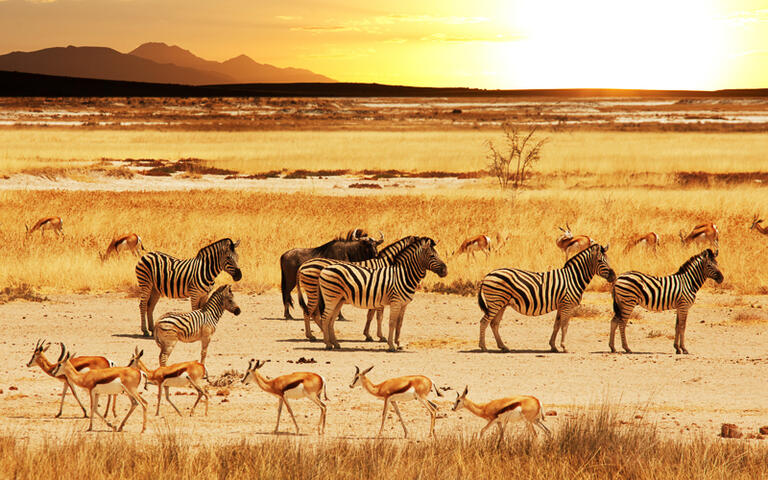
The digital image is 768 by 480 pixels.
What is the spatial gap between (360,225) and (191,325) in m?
14.7

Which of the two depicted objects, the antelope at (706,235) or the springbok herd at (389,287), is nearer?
the springbok herd at (389,287)

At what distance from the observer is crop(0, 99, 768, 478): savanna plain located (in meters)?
8.06

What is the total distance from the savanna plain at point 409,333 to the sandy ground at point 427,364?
0.05 meters

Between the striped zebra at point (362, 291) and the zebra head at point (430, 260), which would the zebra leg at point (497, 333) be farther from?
the striped zebra at point (362, 291)

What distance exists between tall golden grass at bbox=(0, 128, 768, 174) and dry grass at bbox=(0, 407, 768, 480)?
36354 millimetres

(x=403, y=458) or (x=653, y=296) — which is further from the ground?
(x=653, y=296)

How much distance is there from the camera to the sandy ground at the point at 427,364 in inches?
384

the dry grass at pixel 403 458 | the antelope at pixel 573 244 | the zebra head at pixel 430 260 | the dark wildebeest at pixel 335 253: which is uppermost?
the zebra head at pixel 430 260

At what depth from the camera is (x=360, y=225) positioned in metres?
26.7

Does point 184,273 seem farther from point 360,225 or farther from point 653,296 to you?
point 360,225

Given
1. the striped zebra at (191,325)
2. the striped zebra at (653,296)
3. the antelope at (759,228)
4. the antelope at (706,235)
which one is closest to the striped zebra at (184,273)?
the striped zebra at (191,325)

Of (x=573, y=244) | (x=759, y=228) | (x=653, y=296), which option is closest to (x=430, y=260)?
(x=653, y=296)

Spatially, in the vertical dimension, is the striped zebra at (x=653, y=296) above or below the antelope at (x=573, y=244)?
above

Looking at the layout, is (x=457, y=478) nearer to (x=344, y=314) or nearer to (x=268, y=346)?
(x=268, y=346)
